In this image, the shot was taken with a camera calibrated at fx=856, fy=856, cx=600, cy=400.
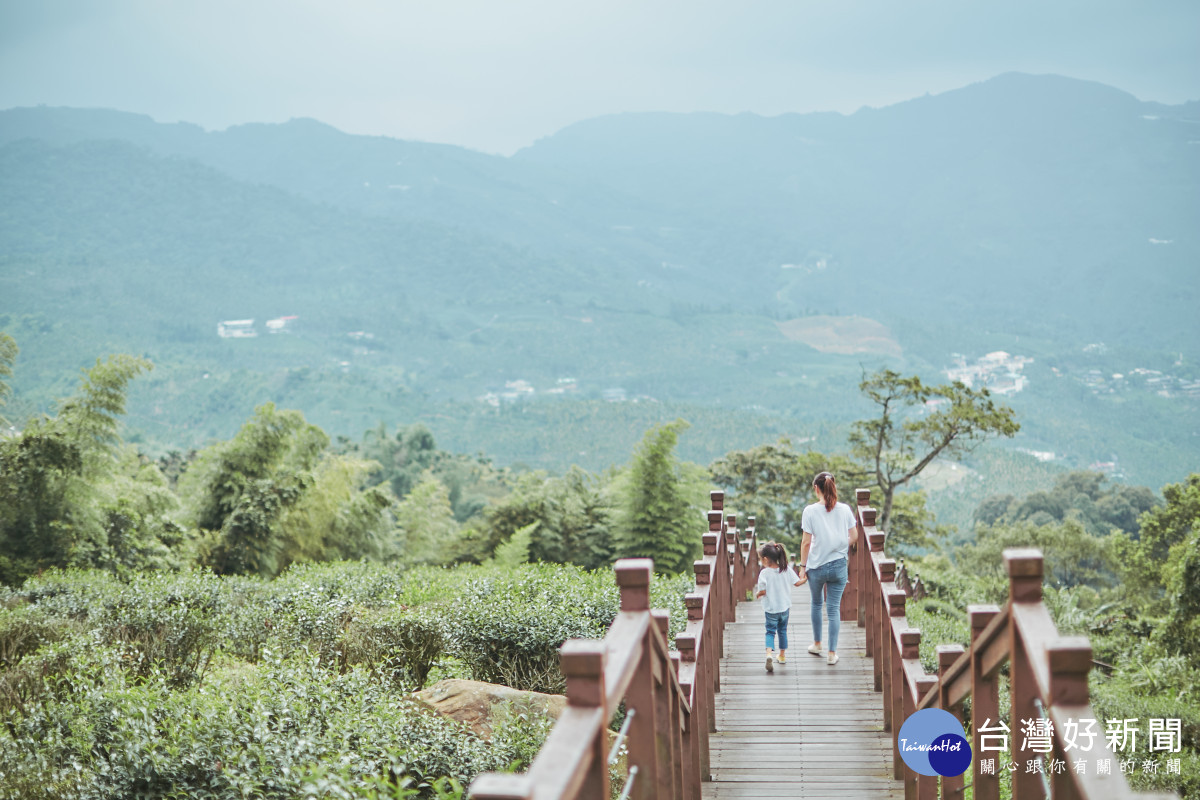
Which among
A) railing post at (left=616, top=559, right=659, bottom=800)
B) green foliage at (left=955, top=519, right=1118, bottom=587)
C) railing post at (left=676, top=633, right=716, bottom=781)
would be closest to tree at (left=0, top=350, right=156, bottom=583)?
railing post at (left=676, top=633, right=716, bottom=781)

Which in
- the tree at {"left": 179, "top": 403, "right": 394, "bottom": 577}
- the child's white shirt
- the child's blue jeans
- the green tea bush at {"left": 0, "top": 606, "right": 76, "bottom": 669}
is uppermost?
the child's white shirt

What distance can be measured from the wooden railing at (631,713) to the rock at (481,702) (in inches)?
43.7

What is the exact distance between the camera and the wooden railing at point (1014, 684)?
1600 millimetres

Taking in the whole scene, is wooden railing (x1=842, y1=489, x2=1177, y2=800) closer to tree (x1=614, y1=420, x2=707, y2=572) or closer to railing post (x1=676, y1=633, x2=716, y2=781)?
railing post (x1=676, y1=633, x2=716, y2=781)

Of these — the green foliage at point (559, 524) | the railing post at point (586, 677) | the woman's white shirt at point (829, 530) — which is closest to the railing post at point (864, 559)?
A: the woman's white shirt at point (829, 530)

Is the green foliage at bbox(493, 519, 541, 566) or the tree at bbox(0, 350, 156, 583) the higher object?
the tree at bbox(0, 350, 156, 583)

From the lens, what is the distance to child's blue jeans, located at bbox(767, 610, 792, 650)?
535 centimetres

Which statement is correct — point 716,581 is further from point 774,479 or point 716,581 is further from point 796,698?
point 774,479

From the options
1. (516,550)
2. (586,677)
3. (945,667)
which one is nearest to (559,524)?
(516,550)

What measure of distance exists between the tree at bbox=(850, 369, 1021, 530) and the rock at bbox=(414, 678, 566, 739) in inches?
698

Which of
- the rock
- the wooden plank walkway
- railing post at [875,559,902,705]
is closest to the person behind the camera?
the wooden plank walkway

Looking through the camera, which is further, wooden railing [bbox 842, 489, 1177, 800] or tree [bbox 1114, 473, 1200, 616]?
tree [bbox 1114, 473, 1200, 616]

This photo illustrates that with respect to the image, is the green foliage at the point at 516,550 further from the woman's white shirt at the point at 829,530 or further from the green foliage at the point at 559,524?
the woman's white shirt at the point at 829,530

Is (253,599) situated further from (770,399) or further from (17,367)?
(770,399)
